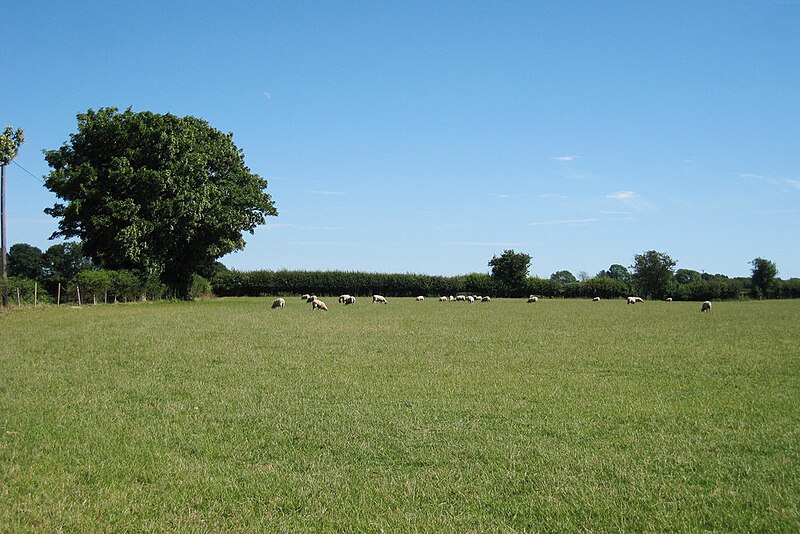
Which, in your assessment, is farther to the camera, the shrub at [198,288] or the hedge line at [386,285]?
the hedge line at [386,285]

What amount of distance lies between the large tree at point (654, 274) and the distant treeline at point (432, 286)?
6.95 ft

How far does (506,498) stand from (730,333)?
64.3 ft

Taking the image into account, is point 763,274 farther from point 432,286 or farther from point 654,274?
point 432,286

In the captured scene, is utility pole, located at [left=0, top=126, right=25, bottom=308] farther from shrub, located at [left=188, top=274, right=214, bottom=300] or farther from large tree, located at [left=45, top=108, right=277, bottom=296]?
shrub, located at [left=188, top=274, right=214, bottom=300]

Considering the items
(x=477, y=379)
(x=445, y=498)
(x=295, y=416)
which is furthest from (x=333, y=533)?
(x=477, y=379)

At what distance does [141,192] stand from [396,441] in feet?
122

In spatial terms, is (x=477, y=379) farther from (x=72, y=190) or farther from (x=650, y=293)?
(x=650, y=293)

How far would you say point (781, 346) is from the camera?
17.6 metres

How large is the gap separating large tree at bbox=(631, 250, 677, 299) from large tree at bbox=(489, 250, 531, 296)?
16464mm

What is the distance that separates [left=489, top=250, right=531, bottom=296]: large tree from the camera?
272ft

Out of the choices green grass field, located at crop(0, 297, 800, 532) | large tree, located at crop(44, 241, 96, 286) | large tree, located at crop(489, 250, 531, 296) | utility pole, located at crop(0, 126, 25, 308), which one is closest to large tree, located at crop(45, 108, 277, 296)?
utility pole, located at crop(0, 126, 25, 308)

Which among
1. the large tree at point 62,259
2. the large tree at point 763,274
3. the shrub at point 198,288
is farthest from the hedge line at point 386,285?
the large tree at point 62,259

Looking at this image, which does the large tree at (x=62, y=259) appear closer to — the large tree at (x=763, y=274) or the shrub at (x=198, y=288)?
the shrub at (x=198, y=288)

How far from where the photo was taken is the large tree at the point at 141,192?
3894 centimetres
